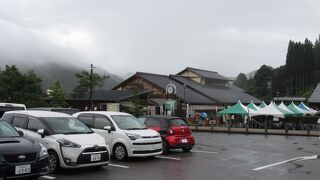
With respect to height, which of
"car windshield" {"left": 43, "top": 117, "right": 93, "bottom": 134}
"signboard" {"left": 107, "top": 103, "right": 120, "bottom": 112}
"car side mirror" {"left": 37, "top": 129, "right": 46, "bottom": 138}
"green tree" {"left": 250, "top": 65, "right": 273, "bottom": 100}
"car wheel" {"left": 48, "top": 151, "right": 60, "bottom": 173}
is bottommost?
"car wheel" {"left": 48, "top": 151, "right": 60, "bottom": 173}

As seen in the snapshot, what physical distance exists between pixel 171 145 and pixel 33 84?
2886 cm

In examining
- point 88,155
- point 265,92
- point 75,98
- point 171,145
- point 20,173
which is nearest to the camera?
point 20,173

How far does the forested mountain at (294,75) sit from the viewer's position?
344 feet

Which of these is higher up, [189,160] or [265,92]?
[265,92]

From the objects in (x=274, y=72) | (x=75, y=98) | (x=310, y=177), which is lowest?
(x=310, y=177)

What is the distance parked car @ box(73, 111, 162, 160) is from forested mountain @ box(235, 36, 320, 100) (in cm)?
9226

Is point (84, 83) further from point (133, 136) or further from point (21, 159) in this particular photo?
point (21, 159)

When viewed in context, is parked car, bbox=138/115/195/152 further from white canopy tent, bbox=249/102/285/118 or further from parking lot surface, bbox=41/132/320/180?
white canopy tent, bbox=249/102/285/118

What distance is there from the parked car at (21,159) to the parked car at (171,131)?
7.19m

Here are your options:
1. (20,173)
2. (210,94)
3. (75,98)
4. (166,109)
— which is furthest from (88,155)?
(210,94)

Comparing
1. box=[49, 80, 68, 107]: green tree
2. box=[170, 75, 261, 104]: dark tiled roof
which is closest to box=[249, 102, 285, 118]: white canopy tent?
box=[170, 75, 261, 104]: dark tiled roof

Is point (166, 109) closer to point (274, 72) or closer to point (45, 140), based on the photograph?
point (45, 140)

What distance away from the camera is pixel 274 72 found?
113062 mm

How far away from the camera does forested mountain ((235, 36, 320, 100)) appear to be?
104750 mm
